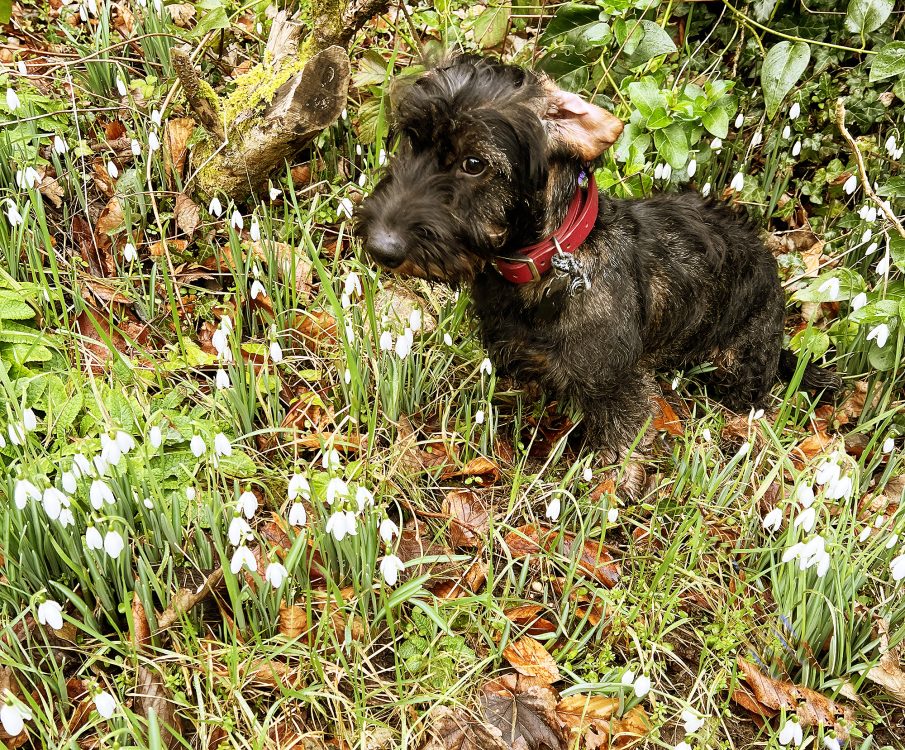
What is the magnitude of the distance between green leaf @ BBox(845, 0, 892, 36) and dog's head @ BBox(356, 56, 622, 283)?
1928mm

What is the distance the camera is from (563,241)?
107 inches

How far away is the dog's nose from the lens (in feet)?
8.07

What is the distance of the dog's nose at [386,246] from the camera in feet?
8.07

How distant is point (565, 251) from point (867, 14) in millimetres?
2070

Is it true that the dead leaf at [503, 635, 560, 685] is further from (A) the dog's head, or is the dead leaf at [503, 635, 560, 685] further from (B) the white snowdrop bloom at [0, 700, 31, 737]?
(B) the white snowdrop bloom at [0, 700, 31, 737]

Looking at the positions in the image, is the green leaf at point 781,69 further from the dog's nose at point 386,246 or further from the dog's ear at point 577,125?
the dog's nose at point 386,246

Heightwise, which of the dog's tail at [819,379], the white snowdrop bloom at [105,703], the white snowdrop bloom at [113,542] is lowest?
the dog's tail at [819,379]

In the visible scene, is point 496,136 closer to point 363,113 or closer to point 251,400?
point 251,400

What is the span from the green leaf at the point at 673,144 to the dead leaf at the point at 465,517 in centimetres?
182

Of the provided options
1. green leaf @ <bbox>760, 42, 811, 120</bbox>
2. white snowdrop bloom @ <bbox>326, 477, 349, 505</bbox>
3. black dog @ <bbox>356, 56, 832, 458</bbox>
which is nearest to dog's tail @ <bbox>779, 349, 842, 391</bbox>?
black dog @ <bbox>356, 56, 832, 458</bbox>

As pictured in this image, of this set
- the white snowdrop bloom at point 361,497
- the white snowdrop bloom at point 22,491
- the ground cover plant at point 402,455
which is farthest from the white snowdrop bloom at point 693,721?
the white snowdrop bloom at point 22,491

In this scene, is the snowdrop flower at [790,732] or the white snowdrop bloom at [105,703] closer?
the white snowdrop bloom at [105,703]

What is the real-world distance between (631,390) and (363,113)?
1926 millimetres

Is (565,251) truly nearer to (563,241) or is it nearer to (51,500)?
(563,241)
